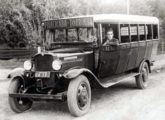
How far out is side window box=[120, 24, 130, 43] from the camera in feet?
29.0

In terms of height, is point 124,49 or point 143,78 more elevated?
point 124,49

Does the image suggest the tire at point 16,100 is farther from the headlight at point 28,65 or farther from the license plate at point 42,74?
the license plate at point 42,74

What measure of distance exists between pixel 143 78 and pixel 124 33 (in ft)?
5.88

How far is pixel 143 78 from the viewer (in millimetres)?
10047

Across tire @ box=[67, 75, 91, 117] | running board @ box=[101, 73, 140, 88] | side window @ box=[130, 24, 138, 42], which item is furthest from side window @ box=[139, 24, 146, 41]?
tire @ box=[67, 75, 91, 117]

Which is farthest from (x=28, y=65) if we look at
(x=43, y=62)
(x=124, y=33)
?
(x=124, y=33)

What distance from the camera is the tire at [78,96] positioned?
261 inches

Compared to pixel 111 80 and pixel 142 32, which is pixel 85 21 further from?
pixel 142 32

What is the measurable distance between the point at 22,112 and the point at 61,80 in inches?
46.6

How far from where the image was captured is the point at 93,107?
7.59m

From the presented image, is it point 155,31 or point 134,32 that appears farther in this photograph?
point 155,31

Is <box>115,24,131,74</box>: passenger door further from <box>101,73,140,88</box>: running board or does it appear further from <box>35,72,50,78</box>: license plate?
<box>35,72,50,78</box>: license plate

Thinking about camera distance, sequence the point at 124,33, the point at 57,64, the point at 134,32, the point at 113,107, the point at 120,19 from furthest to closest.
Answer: the point at 134,32
the point at 124,33
the point at 120,19
the point at 113,107
the point at 57,64

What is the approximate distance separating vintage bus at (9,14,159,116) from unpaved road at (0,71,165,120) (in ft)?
0.92
